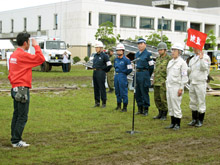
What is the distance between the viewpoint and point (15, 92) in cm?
766

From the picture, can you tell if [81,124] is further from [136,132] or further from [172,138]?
[172,138]

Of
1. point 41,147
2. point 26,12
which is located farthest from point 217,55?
point 41,147

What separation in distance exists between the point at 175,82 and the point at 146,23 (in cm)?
7032

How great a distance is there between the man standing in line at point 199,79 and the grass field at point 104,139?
1.63ft

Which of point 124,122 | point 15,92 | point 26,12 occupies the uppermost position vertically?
point 26,12

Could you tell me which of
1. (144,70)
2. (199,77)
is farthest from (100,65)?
(199,77)

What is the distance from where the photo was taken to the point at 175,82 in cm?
977

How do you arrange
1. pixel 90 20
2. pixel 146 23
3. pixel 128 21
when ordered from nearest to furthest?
pixel 90 20 → pixel 128 21 → pixel 146 23

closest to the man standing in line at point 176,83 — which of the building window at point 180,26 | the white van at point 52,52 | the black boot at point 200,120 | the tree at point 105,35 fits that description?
the black boot at point 200,120

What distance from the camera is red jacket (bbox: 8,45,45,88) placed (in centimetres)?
760

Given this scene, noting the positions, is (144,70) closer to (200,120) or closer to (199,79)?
(199,79)

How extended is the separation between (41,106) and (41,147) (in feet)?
20.1

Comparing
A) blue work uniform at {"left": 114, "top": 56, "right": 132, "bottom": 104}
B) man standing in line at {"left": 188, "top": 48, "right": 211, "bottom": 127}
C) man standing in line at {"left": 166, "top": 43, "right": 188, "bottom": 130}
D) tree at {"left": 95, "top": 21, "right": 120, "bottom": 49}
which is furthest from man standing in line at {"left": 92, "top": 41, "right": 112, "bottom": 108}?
tree at {"left": 95, "top": 21, "right": 120, "bottom": 49}

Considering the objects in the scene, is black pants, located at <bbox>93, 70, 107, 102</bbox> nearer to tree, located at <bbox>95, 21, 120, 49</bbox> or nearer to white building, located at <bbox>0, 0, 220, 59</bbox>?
tree, located at <bbox>95, 21, 120, 49</bbox>
